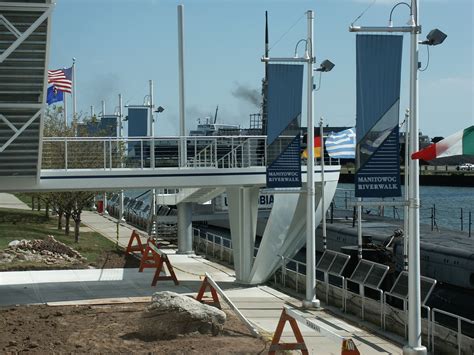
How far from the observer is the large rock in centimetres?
1573

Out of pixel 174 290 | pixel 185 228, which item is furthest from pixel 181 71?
pixel 174 290

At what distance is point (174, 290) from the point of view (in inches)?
901

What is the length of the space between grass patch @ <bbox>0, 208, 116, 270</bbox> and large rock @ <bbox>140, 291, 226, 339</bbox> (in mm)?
12866

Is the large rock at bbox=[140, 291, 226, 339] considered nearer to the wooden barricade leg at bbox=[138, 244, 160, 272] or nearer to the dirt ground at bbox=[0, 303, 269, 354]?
the dirt ground at bbox=[0, 303, 269, 354]

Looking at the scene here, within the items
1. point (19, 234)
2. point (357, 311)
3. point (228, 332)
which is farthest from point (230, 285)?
point (19, 234)

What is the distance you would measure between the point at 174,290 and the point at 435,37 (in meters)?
11.6

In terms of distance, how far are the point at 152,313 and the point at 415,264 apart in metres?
5.17

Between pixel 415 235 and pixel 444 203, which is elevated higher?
pixel 415 235

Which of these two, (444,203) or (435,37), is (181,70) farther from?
(444,203)

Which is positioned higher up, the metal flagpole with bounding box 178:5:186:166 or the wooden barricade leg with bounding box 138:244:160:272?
the metal flagpole with bounding box 178:5:186:166

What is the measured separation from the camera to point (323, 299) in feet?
69.8

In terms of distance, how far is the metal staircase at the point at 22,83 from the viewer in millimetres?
16188

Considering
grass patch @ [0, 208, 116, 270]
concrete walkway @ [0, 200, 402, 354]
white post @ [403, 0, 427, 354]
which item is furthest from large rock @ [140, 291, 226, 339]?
grass patch @ [0, 208, 116, 270]

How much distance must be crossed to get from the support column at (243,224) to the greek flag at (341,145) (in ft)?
11.8
